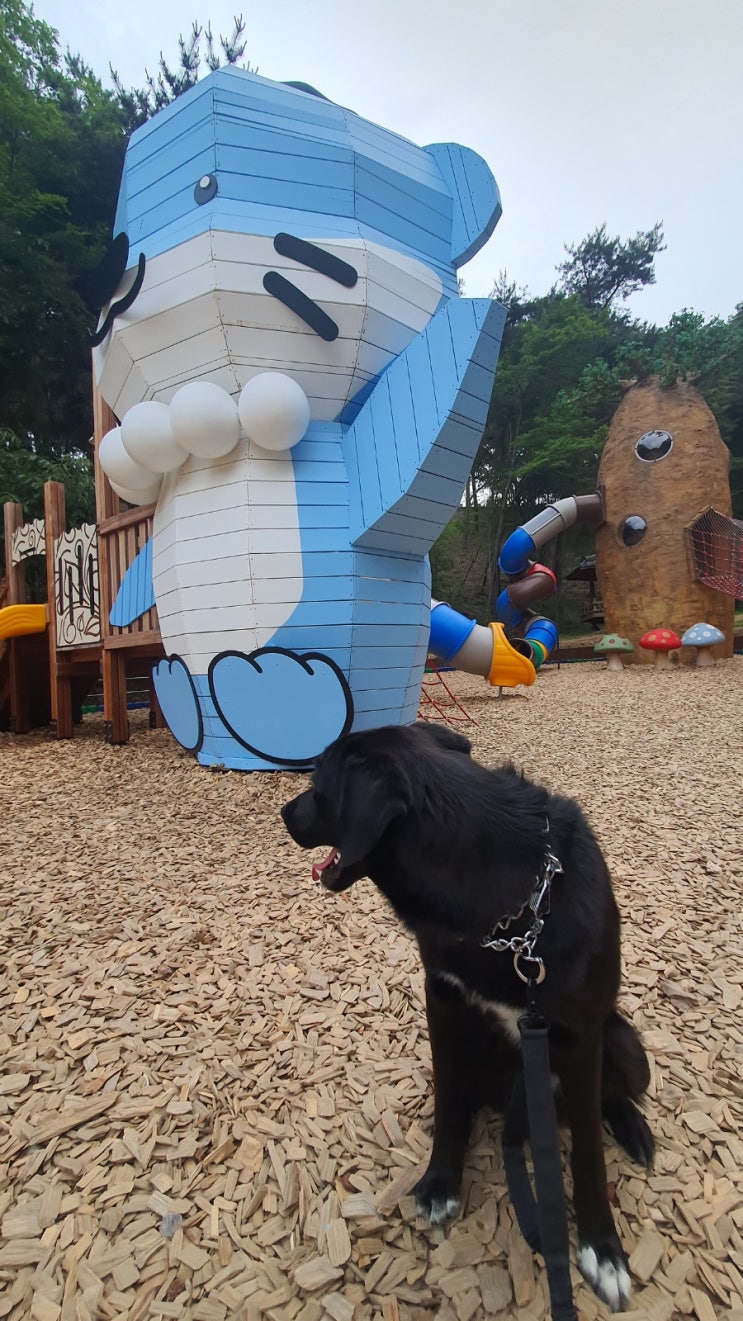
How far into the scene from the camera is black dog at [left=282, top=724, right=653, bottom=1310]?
1.06 m

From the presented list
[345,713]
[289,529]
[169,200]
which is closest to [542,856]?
[345,713]

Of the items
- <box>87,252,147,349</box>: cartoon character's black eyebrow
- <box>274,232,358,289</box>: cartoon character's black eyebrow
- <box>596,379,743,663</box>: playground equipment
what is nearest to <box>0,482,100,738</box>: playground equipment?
<box>87,252,147,349</box>: cartoon character's black eyebrow

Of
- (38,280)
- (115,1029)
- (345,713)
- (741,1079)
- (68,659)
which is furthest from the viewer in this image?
(38,280)

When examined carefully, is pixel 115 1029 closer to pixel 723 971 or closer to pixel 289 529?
pixel 723 971

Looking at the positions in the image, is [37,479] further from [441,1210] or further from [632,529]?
[441,1210]

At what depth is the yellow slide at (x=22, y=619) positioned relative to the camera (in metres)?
6.68

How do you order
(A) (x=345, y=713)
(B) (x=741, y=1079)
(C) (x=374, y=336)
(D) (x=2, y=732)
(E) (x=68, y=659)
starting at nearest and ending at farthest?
(B) (x=741, y=1079) < (A) (x=345, y=713) < (C) (x=374, y=336) < (E) (x=68, y=659) < (D) (x=2, y=732)

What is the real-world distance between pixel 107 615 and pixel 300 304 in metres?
3.32

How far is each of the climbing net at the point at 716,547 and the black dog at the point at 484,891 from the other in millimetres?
12868

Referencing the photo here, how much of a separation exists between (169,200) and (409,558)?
303 cm

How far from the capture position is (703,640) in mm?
11641

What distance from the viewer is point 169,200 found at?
4.48 m

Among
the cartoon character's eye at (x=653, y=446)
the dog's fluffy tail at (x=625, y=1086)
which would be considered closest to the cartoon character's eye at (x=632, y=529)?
the cartoon character's eye at (x=653, y=446)

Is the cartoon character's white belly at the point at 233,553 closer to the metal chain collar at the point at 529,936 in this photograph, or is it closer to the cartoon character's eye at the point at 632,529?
the metal chain collar at the point at 529,936
